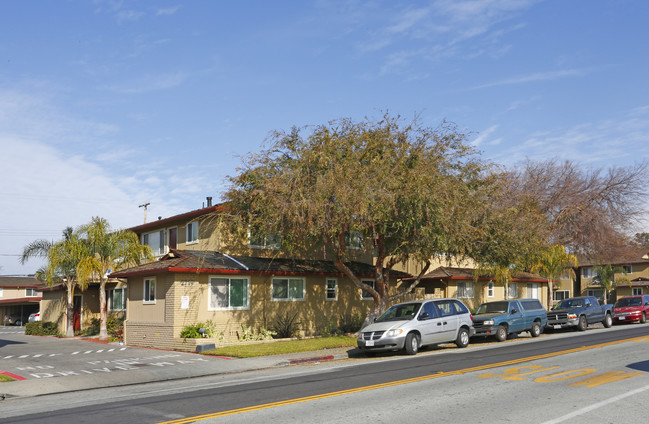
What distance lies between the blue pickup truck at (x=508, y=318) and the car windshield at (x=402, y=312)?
4.51 m

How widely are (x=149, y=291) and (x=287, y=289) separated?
6.08 m

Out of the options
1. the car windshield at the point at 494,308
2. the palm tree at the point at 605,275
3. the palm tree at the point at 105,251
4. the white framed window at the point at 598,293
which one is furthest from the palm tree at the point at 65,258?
the white framed window at the point at 598,293

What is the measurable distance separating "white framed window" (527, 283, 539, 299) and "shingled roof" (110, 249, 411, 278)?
19213mm

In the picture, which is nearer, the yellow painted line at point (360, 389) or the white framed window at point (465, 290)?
the yellow painted line at point (360, 389)

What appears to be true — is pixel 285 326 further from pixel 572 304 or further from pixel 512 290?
pixel 512 290

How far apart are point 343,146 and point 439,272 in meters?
16.4

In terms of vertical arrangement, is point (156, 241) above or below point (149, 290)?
above

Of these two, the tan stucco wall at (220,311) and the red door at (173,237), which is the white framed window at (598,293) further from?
the red door at (173,237)

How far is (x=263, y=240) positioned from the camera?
2656 cm

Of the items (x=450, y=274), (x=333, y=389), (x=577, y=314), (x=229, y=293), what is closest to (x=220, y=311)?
(x=229, y=293)

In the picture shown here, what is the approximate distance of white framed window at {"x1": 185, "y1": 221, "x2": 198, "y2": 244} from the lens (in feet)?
92.9

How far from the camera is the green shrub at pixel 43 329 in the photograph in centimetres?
3575

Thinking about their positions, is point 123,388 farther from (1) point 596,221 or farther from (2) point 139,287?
(1) point 596,221

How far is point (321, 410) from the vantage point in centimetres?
946
